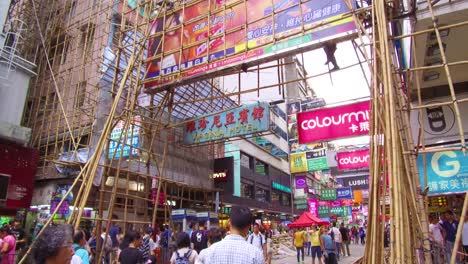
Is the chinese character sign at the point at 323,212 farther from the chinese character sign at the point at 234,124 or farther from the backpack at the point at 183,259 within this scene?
the backpack at the point at 183,259

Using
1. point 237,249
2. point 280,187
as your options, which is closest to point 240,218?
point 237,249

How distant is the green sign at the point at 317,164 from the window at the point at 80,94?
14310 mm

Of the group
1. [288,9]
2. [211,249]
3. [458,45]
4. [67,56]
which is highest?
[67,56]

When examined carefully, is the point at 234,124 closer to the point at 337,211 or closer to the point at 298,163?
the point at 298,163

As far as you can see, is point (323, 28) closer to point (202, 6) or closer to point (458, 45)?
point (458, 45)

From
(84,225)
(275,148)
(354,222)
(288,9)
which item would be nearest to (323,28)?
(288,9)

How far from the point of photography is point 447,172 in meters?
6.14

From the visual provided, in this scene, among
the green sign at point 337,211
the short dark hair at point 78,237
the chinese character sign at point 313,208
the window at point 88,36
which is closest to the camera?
the short dark hair at point 78,237

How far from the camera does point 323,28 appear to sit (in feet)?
21.1

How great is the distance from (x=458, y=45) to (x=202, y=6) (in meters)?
5.45

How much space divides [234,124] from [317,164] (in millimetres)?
13055

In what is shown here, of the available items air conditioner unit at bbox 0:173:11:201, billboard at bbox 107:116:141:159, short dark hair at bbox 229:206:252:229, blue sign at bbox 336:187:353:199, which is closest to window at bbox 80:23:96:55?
billboard at bbox 107:116:141:159

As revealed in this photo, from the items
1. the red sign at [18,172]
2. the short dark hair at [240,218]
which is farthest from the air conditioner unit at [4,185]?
the short dark hair at [240,218]

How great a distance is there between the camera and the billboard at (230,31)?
652 cm
